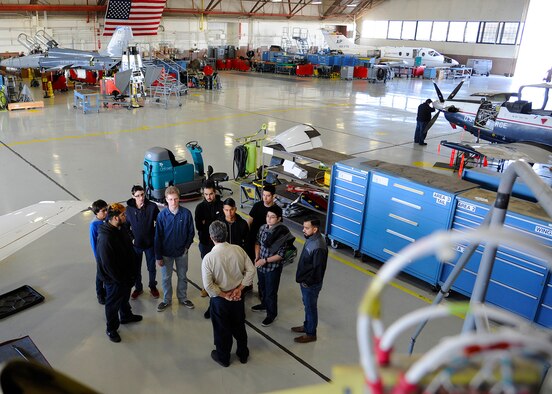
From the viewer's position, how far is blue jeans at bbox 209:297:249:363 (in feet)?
16.5

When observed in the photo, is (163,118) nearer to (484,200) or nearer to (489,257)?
(484,200)

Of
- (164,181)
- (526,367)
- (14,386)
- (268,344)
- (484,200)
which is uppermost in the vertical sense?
(526,367)

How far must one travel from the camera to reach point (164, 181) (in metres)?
9.86

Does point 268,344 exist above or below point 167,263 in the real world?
below

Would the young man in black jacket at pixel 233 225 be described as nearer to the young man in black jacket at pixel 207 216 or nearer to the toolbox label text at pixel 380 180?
the young man in black jacket at pixel 207 216

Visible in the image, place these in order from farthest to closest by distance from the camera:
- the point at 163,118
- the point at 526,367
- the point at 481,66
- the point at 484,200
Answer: the point at 481,66, the point at 163,118, the point at 484,200, the point at 526,367

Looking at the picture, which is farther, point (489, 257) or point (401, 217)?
point (401, 217)

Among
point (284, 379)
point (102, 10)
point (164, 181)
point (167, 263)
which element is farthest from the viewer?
point (102, 10)

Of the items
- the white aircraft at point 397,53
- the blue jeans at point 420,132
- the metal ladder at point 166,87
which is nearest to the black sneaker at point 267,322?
the blue jeans at point 420,132

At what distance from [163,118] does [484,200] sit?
15.5 metres

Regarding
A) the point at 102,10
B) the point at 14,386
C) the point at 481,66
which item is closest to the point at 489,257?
the point at 14,386

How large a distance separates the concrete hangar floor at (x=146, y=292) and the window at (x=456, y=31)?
113ft

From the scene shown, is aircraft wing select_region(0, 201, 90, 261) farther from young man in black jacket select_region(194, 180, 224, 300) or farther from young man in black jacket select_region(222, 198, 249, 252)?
young man in black jacket select_region(222, 198, 249, 252)

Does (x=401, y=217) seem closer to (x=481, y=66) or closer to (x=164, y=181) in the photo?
(x=164, y=181)
